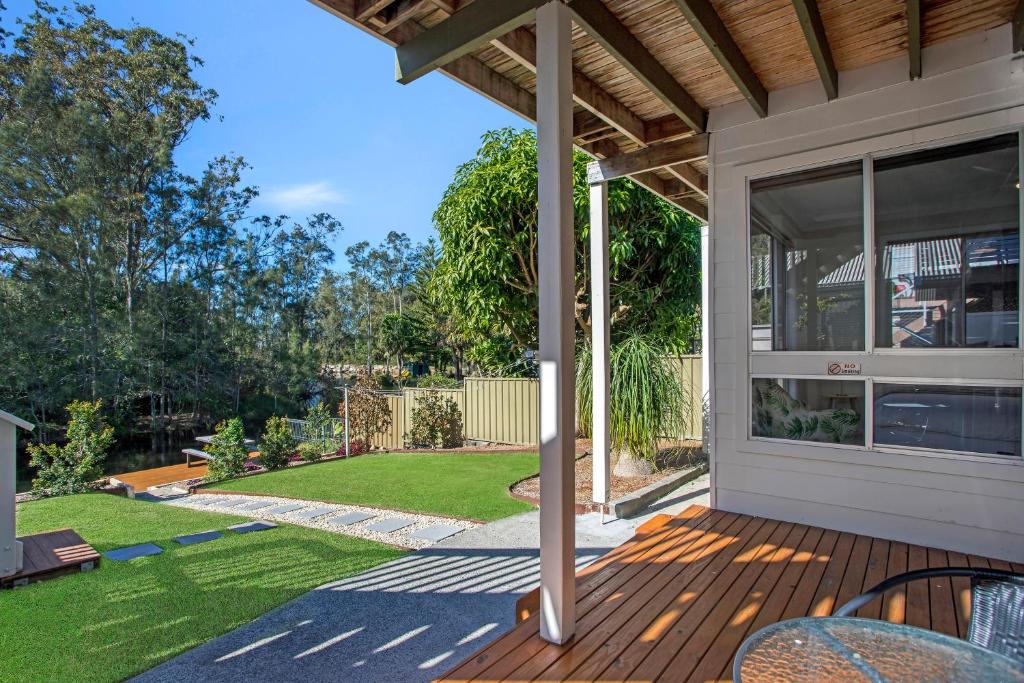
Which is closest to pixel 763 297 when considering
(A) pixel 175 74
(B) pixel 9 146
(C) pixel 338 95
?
(B) pixel 9 146

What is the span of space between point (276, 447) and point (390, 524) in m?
6.03

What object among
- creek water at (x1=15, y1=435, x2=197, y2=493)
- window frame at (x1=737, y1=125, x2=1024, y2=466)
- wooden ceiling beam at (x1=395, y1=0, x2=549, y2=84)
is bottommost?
creek water at (x1=15, y1=435, x2=197, y2=493)

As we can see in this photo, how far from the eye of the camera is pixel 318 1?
2.10m

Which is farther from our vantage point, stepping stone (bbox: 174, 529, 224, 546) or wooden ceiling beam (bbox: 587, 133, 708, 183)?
stepping stone (bbox: 174, 529, 224, 546)

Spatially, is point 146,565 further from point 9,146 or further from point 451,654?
point 9,146

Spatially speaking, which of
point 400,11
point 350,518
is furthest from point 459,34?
point 350,518

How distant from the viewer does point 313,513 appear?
555 cm

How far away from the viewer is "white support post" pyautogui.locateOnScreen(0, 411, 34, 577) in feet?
12.3

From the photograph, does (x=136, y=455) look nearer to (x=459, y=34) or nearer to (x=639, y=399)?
(x=639, y=399)

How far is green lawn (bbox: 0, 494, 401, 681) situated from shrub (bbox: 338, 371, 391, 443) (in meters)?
5.81

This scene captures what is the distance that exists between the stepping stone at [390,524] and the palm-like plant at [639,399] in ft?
7.41

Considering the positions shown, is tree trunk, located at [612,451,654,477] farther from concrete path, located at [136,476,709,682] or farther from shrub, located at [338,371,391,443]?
shrub, located at [338,371,391,443]

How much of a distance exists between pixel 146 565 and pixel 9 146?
734 inches

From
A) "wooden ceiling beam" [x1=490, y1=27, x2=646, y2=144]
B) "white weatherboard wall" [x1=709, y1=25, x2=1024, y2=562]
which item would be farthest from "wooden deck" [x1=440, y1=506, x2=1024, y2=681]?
"wooden ceiling beam" [x1=490, y1=27, x2=646, y2=144]
